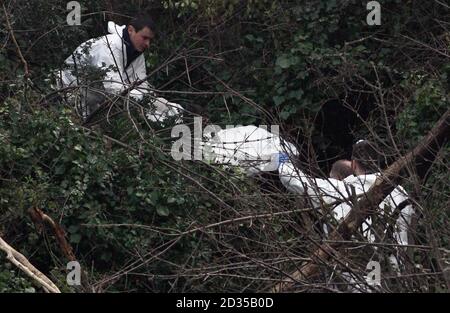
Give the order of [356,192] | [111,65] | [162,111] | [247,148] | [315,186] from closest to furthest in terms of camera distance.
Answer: [315,186] → [356,192] → [247,148] → [162,111] → [111,65]

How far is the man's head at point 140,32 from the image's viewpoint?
991 cm

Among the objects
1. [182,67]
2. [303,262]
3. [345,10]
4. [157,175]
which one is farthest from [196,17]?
[303,262]

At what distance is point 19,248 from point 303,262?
208 cm

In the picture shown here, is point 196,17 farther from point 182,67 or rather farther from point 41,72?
point 41,72

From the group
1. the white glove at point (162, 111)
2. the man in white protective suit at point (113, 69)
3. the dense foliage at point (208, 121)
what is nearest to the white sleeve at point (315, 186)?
the dense foliage at point (208, 121)

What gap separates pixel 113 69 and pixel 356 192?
2488 mm

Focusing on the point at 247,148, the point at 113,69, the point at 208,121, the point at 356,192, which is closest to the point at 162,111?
the point at 208,121

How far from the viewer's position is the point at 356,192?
7820mm

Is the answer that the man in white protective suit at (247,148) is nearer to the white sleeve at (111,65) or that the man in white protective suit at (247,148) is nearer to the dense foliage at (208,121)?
the dense foliage at (208,121)

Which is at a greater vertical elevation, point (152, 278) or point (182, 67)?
point (182, 67)

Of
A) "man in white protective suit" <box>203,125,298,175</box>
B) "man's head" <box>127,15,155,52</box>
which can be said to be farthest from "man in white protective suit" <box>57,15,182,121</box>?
"man in white protective suit" <box>203,125,298,175</box>

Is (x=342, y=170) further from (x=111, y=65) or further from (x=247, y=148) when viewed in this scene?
(x=111, y=65)
